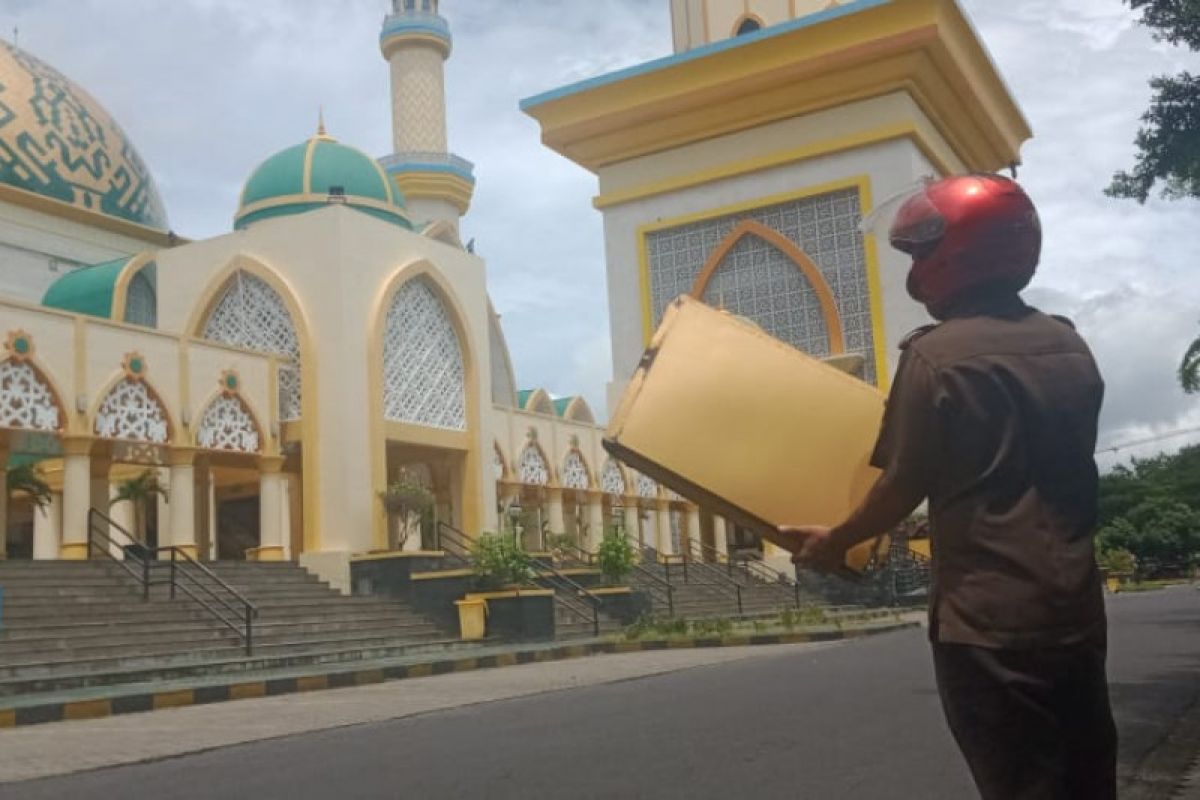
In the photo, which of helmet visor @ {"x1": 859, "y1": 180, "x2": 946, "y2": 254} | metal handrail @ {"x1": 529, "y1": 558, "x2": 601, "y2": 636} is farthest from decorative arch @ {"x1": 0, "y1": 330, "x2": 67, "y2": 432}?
helmet visor @ {"x1": 859, "y1": 180, "x2": 946, "y2": 254}

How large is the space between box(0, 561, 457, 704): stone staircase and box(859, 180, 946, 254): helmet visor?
395 inches

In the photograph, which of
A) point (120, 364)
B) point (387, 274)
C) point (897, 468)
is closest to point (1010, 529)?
point (897, 468)

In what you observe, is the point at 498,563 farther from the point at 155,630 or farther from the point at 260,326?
the point at 260,326

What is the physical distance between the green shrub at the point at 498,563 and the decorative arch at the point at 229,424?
459 centimetres

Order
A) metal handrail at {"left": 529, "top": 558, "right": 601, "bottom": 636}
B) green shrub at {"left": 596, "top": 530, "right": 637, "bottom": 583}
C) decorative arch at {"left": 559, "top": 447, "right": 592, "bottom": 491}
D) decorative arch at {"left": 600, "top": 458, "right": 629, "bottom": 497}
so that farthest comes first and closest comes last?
decorative arch at {"left": 600, "top": 458, "right": 629, "bottom": 497}
decorative arch at {"left": 559, "top": 447, "right": 592, "bottom": 491}
green shrub at {"left": 596, "top": 530, "right": 637, "bottom": 583}
metal handrail at {"left": 529, "top": 558, "right": 601, "bottom": 636}

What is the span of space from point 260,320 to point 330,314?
1554 mm

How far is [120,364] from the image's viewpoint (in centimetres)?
1808

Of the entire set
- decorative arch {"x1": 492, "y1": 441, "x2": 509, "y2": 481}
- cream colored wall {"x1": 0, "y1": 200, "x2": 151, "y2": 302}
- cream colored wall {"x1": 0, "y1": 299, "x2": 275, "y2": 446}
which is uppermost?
cream colored wall {"x1": 0, "y1": 200, "x2": 151, "y2": 302}

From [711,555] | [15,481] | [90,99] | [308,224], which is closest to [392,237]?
[308,224]

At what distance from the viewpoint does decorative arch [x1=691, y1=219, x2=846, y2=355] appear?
23.2 metres

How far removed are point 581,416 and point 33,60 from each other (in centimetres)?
1580

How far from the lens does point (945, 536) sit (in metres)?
1.95

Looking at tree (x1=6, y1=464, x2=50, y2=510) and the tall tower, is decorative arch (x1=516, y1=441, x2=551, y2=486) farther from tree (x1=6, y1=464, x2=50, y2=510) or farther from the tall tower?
tree (x1=6, y1=464, x2=50, y2=510)

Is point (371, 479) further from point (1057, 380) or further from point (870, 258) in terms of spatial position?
point (1057, 380)
